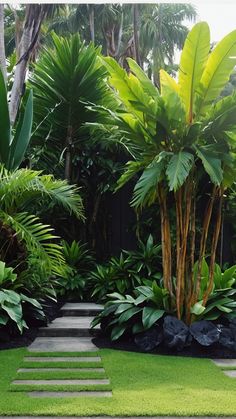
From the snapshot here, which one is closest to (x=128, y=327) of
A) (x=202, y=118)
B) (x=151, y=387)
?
(x=151, y=387)

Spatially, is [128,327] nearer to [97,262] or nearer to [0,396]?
[0,396]

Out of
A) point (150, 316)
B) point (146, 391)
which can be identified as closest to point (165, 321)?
point (150, 316)

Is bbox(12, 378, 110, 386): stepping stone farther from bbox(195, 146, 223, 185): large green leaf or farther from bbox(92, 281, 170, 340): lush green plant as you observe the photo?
bbox(195, 146, 223, 185): large green leaf

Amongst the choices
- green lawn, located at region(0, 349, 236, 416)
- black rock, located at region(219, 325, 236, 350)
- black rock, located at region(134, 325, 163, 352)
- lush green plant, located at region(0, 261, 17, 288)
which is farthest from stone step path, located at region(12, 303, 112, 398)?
black rock, located at region(219, 325, 236, 350)

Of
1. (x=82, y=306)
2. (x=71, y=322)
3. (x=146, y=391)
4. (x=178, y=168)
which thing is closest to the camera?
(x=146, y=391)

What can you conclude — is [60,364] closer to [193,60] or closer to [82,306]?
[82,306]

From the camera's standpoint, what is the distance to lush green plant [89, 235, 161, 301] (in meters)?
7.25

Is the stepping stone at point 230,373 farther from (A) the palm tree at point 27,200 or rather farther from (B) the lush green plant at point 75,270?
(B) the lush green plant at point 75,270

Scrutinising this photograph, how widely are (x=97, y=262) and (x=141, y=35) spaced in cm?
1594

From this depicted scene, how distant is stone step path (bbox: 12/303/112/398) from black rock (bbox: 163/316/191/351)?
81 cm

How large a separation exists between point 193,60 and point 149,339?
312cm

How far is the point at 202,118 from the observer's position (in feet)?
17.5

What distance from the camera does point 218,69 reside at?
5.05 meters

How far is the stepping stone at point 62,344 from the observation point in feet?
17.4
